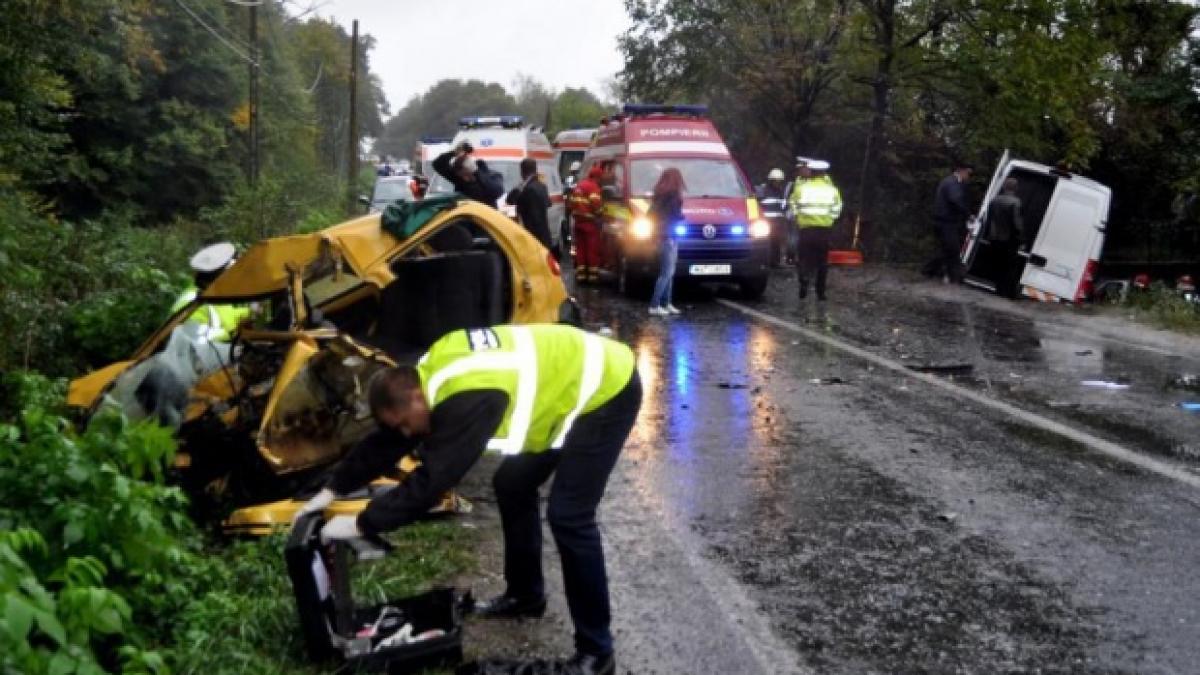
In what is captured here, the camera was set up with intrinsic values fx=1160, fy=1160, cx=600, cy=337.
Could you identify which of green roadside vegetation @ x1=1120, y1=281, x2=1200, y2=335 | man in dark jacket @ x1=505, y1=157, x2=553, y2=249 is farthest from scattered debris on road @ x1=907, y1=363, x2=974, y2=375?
man in dark jacket @ x1=505, y1=157, x2=553, y2=249

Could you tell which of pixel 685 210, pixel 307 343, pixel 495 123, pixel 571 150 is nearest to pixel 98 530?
pixel 307 343

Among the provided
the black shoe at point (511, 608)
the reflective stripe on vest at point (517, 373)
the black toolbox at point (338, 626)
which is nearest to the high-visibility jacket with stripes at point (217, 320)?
the black shoe at point (511, 608)

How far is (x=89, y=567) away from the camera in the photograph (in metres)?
3.26

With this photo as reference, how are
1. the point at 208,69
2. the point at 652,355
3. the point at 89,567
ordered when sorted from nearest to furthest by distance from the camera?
the point at 89,567 → the point at 652,355 → the point at 208,69

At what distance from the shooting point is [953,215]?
17.3m

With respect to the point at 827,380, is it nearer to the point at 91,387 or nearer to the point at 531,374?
the point at 91,387

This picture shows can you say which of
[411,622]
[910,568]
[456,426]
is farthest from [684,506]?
[456,426]

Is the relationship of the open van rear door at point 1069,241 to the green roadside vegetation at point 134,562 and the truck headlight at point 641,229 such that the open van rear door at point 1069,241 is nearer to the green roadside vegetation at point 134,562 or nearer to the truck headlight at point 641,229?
the truck headlight at point 641,229

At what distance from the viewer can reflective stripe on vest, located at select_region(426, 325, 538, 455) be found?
3.95 metres

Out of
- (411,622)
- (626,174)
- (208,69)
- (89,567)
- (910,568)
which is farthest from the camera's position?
(208,69)

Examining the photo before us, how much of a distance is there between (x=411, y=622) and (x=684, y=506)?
2226 mm

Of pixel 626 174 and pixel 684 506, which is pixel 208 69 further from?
pixel 684 506

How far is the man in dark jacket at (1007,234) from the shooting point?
15867mm

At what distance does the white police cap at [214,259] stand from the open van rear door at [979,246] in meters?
11.8
